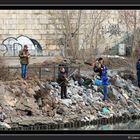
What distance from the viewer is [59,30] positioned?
7215 mm

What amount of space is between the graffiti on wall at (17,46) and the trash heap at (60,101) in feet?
1.24

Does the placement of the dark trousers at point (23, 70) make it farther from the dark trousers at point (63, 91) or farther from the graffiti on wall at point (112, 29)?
the graffiti on wall at point (112, 29)

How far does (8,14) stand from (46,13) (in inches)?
17.7

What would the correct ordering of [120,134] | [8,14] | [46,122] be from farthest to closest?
[46,122]
[8,14]
[120,134]

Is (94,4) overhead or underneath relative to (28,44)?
overhead

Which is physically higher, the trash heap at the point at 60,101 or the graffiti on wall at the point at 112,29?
the graffiti on wall at the point at 112,29

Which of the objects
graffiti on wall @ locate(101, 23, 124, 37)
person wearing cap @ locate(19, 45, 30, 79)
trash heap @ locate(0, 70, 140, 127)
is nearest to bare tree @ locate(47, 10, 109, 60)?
graffiti on wall @ locate(101, 23, 124, 37)

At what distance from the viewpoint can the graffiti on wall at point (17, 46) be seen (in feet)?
22.6

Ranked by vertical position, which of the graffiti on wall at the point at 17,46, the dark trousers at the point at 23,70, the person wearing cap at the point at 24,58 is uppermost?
the graffiti on wall at the point at 17,46

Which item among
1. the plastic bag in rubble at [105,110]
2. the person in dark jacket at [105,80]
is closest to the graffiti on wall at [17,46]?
the person in dark jacket at [105,80]

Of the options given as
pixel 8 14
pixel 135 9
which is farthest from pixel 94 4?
pixel 8 14

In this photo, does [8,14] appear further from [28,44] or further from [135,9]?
[135,9]

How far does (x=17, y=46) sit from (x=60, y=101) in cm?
88

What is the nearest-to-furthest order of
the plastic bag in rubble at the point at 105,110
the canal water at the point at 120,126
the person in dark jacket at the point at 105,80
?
the canal water at the point at 120,126 < the person in dark jacket at the point at 105,80 < the plastic bag in rubble at the point at 105,110
